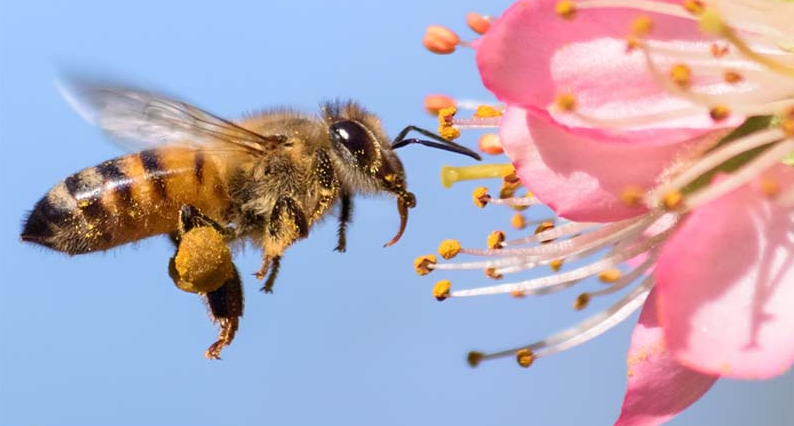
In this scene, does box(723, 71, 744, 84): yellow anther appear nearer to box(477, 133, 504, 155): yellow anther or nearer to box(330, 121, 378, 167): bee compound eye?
box(477, 133, 504, 155): yellow anther

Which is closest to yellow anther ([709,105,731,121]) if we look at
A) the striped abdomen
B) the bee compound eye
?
the bee compound eye

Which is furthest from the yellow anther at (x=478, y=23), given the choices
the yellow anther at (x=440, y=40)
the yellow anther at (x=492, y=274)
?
the yellow anther at (x=492, y=274)

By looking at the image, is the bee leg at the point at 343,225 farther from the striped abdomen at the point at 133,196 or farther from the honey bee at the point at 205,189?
the striped abdomen at the point at 133,196

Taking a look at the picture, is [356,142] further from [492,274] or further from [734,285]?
[734,285]

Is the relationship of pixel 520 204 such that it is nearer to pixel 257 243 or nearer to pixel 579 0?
pixel 579 0

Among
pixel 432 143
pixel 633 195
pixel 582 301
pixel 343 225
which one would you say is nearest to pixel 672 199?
pixel 633 195

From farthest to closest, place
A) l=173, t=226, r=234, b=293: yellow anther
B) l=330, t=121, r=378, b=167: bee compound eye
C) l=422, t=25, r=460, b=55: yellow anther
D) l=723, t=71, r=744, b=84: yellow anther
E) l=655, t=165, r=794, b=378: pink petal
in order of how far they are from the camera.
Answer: l=330, t=121, r=378, b=167: bee compound eye → l=173, t=226, r=234, b=293: yellow anther → l=422, t=25, r=460, b=55: yellow anther → l=723, t=71, r=744, b=84: yellow anther → l=655, t=165, r=794, b=378: pink petal

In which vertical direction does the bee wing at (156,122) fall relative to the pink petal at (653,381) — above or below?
above
